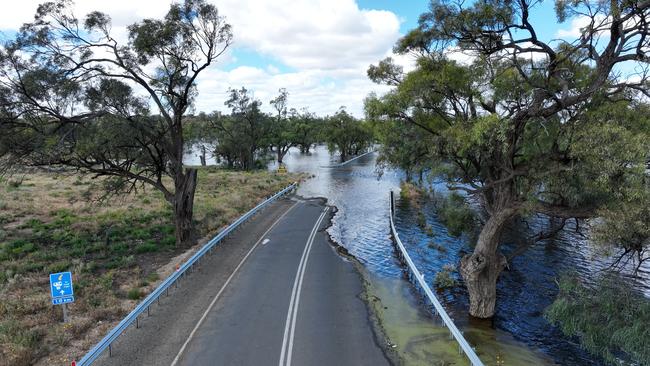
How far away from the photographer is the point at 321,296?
19297 millimetres

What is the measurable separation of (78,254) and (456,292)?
21342 mm

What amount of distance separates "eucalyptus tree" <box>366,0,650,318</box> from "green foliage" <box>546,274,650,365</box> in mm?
2779

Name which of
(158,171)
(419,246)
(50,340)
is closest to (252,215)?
(158,171)

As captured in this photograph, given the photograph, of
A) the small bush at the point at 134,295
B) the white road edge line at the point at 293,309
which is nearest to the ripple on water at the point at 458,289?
the white road edge line at the point at 293,309

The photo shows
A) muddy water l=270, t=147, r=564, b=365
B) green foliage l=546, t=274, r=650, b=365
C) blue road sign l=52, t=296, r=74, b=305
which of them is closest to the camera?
green foliage l=546, t=274, r=650, b=365

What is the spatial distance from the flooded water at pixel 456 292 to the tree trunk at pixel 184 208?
10.6m

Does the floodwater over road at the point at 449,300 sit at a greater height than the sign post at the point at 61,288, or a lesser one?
lesser

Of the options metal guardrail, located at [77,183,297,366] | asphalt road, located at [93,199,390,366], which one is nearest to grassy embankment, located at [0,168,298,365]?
metal guardrail, located at [77,183,297,366]

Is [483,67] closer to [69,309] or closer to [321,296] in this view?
[321,296]

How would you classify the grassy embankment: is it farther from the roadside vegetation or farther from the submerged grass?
the roadside vegetation

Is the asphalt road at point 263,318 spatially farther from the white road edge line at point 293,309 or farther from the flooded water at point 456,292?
the flooded water at point 456,292

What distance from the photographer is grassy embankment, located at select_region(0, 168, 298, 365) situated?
48.3ft

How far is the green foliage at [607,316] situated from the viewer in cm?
1236

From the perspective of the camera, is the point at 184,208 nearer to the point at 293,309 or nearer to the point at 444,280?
the point at 293,309
